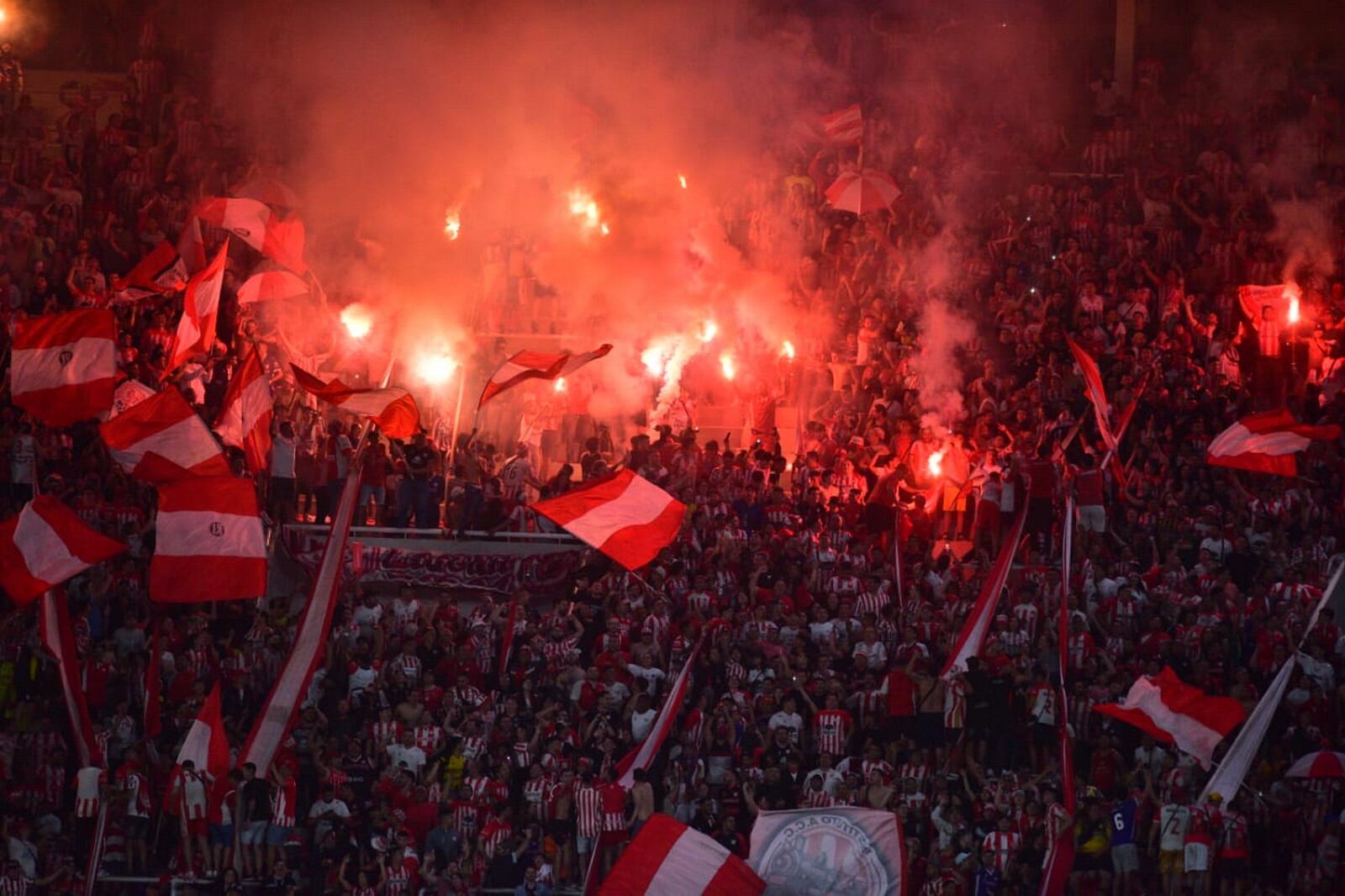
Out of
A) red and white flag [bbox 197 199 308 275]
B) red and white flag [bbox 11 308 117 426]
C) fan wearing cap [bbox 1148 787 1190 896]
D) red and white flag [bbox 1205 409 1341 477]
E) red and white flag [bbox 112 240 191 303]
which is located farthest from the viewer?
red and white flag [bbox 197 199 308 275]

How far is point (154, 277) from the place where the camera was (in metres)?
20.9

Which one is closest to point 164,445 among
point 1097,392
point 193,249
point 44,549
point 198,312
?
point 44,549

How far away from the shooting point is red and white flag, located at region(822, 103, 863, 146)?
84.6 feet

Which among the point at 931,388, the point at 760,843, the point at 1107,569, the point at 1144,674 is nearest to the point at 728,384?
the point at 931,388

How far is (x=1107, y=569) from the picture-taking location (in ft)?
60.6

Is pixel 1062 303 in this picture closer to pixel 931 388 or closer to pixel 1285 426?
pixel 931 388

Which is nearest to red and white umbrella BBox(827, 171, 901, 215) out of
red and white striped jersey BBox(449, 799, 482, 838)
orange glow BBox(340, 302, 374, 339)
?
orange glow BBox(340, 302, 374, 339)

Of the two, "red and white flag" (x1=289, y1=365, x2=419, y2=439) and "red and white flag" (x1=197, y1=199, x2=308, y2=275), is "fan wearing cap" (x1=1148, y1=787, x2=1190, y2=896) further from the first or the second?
"red and white flag" (x1=197, y1=199, x2=308, y2=275)

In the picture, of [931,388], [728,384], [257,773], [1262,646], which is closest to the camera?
[257,773]

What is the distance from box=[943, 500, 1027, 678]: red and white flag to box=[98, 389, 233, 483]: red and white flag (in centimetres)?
570

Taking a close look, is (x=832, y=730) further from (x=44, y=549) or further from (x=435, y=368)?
(x=435, y=368)

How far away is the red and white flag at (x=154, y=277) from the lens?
20.6m

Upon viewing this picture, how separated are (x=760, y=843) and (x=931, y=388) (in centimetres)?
859

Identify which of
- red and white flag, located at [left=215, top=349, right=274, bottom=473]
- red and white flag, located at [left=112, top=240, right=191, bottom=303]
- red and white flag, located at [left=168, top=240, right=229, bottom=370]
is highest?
red and white flag, located at [left=112, top=240, right=191, bottom=303]
